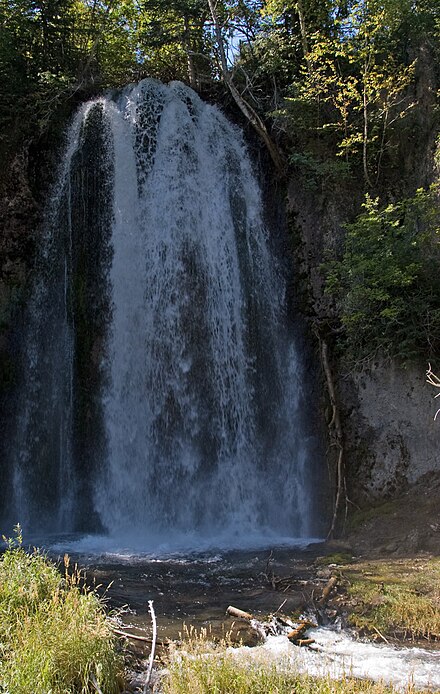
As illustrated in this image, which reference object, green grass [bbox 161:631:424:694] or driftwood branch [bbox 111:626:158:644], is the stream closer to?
green grass [bbox 161:631:424:694]

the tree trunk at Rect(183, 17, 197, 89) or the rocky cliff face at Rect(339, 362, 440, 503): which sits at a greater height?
the tree trunk at Rect(183, 17, 197, 89)

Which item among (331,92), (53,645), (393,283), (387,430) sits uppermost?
(331,92)

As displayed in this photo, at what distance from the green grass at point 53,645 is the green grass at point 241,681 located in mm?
505

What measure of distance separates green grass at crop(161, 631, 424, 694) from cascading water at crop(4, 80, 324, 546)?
6419 mm

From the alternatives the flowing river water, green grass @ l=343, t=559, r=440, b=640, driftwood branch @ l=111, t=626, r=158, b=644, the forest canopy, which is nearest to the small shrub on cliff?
the forest canopy

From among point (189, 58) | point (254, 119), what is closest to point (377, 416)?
point (254, 119)

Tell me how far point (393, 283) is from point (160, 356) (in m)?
4.88

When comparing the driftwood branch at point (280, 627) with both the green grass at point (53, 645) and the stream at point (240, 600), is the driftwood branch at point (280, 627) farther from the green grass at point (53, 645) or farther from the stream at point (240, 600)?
the green grass at point (53, 645)

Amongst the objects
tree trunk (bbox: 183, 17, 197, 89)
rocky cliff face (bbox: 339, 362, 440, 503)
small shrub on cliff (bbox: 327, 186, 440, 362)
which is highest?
tree trunk (bbox: 183, 17, 197, 89)

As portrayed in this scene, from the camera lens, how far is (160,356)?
503 inches

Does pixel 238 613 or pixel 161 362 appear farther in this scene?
pixel 161 362

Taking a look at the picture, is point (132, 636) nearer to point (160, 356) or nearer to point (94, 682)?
point (94, 682)

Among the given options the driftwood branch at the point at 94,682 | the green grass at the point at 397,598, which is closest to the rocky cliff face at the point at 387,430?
the green grass at the point at 397,598

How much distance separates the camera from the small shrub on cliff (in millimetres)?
11070
